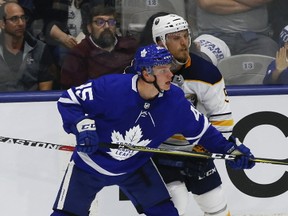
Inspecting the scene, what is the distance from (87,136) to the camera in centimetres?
388

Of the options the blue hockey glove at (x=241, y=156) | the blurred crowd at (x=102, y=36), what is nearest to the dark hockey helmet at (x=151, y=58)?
the blue hockey glove at (x=241, y=156)

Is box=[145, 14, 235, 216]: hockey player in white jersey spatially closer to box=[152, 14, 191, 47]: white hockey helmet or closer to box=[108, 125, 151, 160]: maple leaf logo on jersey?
box=[152, 14, 191, 47]: white hockey helmet

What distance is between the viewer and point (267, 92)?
15.7 feet

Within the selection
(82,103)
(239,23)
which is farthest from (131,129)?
(239,23)

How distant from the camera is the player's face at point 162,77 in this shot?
156 inches

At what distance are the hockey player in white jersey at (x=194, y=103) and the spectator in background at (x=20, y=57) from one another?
2.22 ft

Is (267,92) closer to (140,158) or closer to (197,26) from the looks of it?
(197,26)

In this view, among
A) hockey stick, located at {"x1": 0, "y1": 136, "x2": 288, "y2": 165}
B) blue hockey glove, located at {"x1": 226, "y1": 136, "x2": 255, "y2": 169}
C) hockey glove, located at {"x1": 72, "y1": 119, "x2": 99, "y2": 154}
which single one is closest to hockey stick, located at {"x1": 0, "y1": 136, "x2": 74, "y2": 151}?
hockey stick, located at {"x1": 0, "y1": 136, "x2": 288, "y2": 165}

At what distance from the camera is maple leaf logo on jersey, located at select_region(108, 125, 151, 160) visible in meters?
4.10

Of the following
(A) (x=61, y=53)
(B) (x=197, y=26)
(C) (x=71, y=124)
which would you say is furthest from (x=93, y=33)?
(C) (x=71, y=124)

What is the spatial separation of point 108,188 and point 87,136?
94cm

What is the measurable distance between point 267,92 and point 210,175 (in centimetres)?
68

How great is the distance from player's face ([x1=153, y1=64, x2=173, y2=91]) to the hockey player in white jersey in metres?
0.26

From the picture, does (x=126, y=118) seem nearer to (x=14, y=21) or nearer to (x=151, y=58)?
(x=151, y=58)
